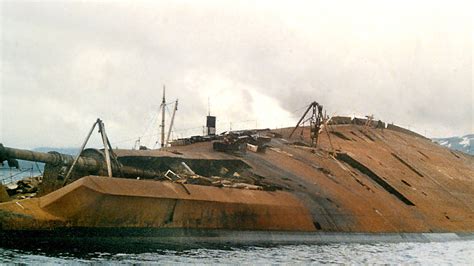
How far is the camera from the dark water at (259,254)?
1684cm

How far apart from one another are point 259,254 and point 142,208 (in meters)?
4.66

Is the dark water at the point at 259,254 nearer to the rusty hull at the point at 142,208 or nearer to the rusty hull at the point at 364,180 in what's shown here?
the rusty hull at the point at 142,208

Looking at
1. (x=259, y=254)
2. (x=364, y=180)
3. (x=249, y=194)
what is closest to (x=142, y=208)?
(x=259, y=254)

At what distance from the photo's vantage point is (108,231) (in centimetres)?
1861

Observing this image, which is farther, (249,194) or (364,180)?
(364,180)

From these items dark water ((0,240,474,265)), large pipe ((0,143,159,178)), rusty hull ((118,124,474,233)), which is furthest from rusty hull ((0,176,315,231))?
rusty hull ((118,124,474,233))

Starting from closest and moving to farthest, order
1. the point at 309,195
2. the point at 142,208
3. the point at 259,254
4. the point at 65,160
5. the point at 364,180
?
the point at 142,208 < the point at 259,254 < the point at 65,160 < the point at 309,195 < the point at 364,180

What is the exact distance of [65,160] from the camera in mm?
21562

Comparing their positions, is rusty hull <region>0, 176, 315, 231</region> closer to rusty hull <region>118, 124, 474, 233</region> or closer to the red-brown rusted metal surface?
the red-brown rusted metal surface

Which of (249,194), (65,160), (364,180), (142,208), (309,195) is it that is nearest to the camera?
(142,208)

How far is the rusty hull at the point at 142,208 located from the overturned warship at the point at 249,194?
0.11 ft

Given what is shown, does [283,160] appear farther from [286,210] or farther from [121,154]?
[121,154]

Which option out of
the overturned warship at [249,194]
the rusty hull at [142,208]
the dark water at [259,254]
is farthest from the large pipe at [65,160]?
the dark water at [259,254]

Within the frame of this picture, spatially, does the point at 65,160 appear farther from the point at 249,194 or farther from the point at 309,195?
the point at 309,195
